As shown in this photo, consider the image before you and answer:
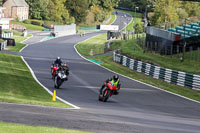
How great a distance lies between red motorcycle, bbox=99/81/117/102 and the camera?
20.9 meters

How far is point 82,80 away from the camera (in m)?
32.3

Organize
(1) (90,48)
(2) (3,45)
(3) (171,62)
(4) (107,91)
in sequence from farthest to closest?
(1) (90,48) → (2) (3,45) → (3) (171,62) → (4) (107,91)

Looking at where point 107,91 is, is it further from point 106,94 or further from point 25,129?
point 25,129

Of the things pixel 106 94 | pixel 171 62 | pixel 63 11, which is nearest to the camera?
→ pixel 106 94

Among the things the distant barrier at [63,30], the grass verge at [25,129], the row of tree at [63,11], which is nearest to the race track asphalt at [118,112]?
the grass verge at [25,129]

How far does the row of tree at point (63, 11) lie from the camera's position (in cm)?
13262

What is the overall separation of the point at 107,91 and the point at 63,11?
12119 cm

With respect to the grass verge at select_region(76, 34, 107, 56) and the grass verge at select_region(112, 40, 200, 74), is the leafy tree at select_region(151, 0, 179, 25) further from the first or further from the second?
the grass verge at select_region(112, 40, 200, 74)

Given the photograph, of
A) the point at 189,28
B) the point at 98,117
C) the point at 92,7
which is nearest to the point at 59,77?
the point at 98,117

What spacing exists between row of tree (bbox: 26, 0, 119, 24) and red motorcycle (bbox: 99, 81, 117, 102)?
110780 mm

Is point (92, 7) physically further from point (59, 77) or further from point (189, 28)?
point (59, 77)

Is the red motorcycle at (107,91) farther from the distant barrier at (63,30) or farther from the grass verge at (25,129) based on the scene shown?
the distant barrier at (63,30)

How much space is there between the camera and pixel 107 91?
21328 mm

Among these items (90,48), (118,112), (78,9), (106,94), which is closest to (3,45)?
(90,48)
